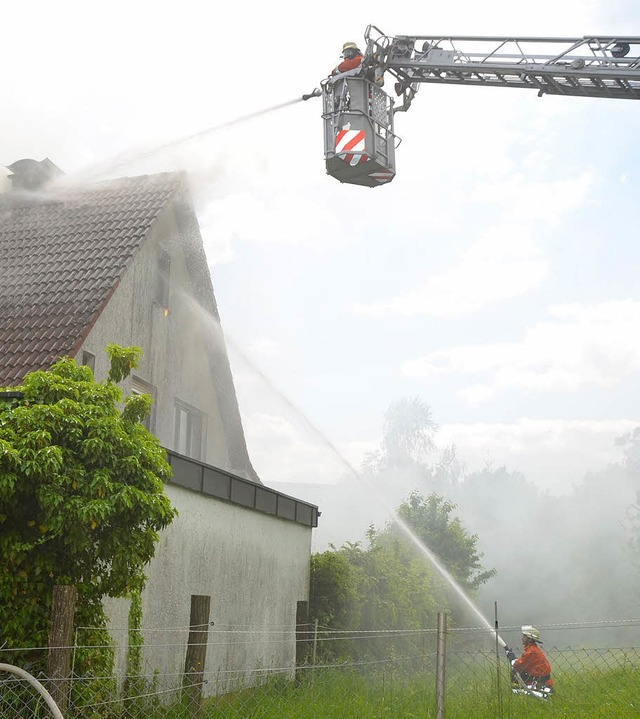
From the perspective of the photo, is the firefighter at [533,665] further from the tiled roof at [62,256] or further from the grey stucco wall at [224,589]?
the tiled roof at [62,256]

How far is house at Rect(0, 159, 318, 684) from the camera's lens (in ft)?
39.1

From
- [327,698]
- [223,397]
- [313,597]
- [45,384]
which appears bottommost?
[327,698]

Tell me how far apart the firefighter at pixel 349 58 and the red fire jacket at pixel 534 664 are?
8249 mm

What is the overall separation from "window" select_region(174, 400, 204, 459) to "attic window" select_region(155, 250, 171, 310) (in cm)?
194

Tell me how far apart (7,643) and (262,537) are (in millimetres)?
5773

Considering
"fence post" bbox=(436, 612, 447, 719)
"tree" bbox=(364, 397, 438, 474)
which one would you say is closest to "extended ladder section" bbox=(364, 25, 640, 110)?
"fence post" bbox=(436, 612, 447, 719)

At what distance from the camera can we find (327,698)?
11492 mm

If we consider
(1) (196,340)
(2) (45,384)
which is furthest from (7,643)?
(1) (196,340)

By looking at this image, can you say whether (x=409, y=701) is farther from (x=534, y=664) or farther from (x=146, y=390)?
(x=146, y=390)

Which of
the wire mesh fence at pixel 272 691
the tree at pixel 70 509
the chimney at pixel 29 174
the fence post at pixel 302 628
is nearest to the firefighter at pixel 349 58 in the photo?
the tree at pixel 70 509

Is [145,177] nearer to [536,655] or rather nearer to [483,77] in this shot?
[483,77]

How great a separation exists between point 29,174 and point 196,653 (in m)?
11.9

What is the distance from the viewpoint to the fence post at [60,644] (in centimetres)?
688

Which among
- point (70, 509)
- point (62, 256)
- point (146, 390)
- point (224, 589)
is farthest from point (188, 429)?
point (70, 509)
